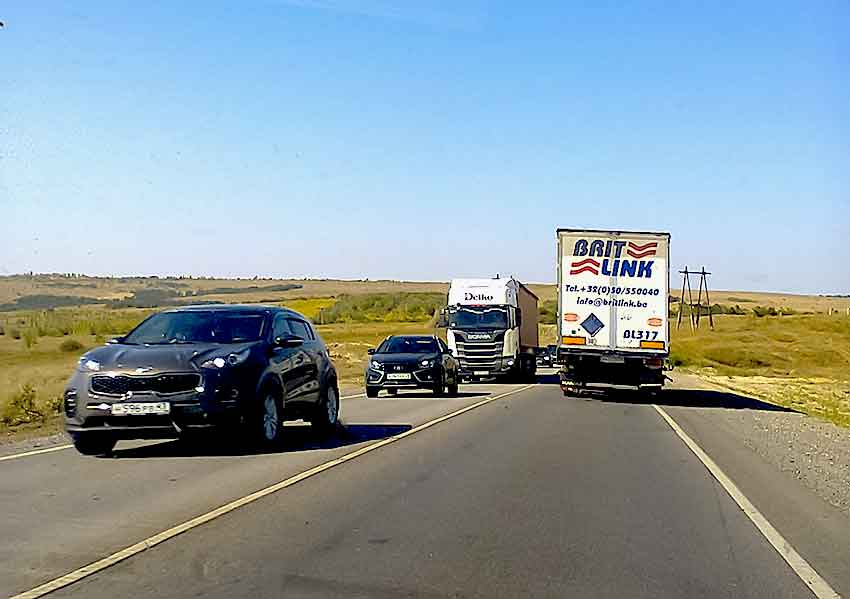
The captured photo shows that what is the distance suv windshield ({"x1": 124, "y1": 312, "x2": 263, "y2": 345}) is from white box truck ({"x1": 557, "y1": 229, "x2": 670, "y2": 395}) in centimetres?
1419

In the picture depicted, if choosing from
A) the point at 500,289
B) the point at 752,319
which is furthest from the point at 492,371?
the point at 752,319

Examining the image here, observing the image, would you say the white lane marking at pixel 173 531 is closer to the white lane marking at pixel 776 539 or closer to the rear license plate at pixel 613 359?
the white lane marking at pixel 776 539

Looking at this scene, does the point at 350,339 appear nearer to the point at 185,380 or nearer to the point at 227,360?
the point at 227,360

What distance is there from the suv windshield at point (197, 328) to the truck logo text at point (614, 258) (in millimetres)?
14236

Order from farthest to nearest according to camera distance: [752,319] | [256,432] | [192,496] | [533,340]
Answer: [752,319]
[533,340]
[256,432]
[192,496]

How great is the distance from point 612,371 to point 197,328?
16149 mm

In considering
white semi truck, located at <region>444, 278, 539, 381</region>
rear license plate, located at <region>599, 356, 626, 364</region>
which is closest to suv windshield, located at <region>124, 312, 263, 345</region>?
rear license plate, located at <region>599, 356, 626, 364</region>

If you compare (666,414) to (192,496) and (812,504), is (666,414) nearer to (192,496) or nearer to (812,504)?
(812,504)

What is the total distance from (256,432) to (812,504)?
21.0ft

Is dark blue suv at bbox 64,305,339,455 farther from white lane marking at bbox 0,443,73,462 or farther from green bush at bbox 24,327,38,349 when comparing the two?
green bush at bbox 24,327,38,349

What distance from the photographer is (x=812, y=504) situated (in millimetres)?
11109

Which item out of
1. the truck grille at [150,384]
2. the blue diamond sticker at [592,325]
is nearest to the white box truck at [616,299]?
the blue diamond sticker at [592,325]

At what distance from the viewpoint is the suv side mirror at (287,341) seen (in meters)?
14.3

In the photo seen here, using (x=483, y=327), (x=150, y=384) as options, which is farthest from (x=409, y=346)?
(x=150, y=384)
